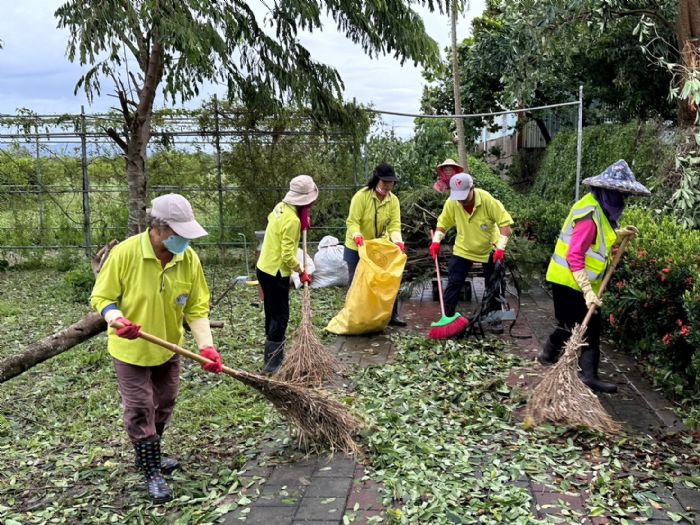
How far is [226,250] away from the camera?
11.4 metres

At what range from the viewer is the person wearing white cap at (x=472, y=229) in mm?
6199

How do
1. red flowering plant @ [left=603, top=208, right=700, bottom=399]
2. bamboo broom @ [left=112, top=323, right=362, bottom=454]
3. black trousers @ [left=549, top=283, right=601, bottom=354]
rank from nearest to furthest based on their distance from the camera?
1. bamboo broom @ [left=112, top=323, right=362, bottom=454]
2. red flowering plant @ [left=603, top=208, right=700, bottom=399]
3. black trousers @ [left=549, top=283, right=601, bottom=354]

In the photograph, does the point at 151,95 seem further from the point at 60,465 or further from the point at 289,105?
the point at 60,465

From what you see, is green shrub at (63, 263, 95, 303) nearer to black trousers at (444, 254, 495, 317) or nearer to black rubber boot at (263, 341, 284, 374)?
black rubber boot at (263, 341, 284, 374)

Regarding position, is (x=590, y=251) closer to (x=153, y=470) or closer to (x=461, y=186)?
(x=461, y=186)

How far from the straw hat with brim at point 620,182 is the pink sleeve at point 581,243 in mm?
260

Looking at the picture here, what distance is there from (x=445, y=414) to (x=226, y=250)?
762cm

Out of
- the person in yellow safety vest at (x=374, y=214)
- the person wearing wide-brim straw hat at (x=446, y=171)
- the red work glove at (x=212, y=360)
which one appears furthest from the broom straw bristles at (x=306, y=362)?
the person wearing wide-brim straw hat at (x=446, y=171)

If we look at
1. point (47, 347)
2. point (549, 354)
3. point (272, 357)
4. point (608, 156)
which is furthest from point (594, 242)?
point (608, 156)

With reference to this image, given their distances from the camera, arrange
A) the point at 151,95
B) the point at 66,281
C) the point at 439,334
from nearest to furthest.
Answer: the point at 439,334, the point at 151,95, the point at 66,281

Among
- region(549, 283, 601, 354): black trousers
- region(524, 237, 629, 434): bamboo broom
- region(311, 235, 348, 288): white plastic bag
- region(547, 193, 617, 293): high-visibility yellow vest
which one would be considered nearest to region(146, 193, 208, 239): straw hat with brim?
region(524, 237, 629, 434): bamboo broom

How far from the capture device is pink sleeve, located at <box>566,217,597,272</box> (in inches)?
180

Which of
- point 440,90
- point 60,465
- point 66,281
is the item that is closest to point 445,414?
point 60,465

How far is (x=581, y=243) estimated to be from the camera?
14.9ft
